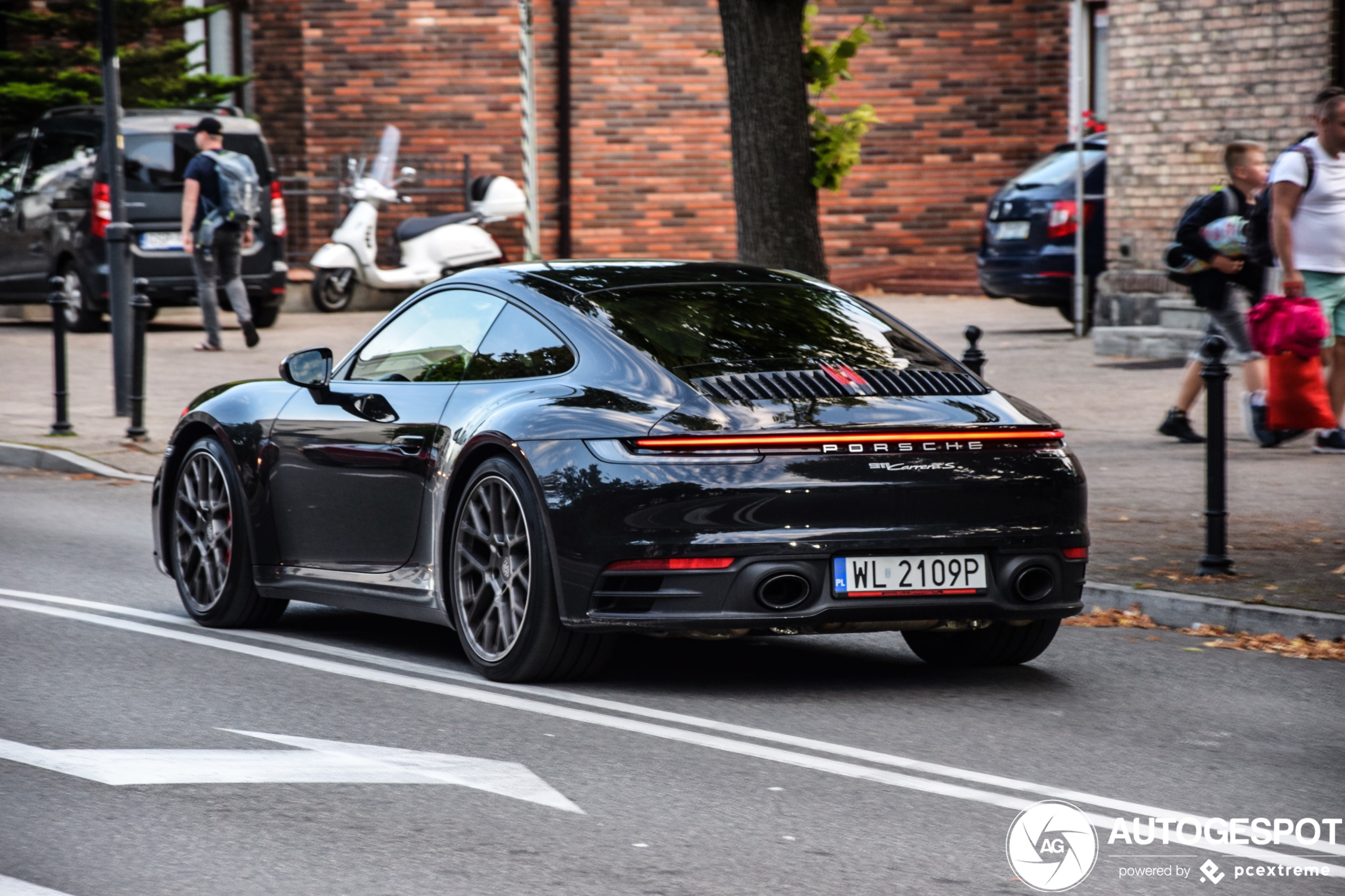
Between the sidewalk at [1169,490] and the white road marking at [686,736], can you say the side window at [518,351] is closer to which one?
the white road marking at [686,736]

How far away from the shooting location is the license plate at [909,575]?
20.3ft

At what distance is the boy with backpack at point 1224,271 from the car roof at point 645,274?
18.6 ft

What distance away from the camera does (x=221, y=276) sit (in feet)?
64.2

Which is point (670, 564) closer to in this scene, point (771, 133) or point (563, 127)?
point (771, 133)

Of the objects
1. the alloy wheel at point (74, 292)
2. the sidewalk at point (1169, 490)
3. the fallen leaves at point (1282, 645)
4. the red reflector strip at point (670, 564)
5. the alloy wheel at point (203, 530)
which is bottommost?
the fallen leaves at point (1282, 645)

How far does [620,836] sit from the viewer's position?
4797 millimetres

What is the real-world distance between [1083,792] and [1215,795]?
0.33m

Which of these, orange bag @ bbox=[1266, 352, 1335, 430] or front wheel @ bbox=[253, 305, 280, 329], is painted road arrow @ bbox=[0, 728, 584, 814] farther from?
front wheel @ bbox=[253, 305, 280, 329]

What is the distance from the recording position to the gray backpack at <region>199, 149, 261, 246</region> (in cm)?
1908

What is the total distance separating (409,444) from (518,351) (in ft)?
1.67

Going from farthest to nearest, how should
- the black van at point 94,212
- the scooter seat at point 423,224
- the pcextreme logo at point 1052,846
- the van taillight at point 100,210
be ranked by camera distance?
the scooter seat at point 423,224
the black van at point 94,212
the van taillight at point 100,210
the pcextreme logo at point 1052,846

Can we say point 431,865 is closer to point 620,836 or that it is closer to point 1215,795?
point 620,836

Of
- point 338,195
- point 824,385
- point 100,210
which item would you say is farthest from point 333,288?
point 824,385

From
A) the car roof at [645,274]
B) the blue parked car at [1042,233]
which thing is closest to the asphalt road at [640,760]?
the car roof at [645,274]
